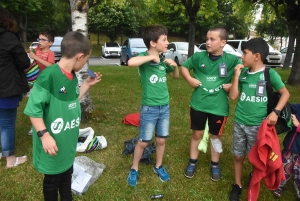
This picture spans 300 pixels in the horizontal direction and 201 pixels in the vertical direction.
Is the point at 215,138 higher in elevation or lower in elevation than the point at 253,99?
lower

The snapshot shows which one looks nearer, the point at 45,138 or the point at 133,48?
the point at 45,138

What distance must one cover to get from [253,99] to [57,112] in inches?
72.8

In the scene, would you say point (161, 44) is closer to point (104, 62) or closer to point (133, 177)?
point (133, 177)

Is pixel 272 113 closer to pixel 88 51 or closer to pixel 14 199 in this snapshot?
pixel 88 51

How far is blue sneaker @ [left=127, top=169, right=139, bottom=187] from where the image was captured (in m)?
3.16

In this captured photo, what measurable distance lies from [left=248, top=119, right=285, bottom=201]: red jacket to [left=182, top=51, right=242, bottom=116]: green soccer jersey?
61 centimetres

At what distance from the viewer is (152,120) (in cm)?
303

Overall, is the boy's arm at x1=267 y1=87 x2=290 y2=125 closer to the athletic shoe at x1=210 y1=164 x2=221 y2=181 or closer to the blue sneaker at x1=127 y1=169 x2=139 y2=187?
the athletic shoe at x1=210 y1=164 x2=221 y2=181

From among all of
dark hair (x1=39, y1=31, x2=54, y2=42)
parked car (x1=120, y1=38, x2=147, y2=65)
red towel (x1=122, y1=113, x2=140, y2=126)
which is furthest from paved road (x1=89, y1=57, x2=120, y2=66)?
dark hair (x1=39, y1=31, x2=54, y2=42)

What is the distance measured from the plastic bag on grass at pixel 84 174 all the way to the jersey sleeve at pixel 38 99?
50.6 inches

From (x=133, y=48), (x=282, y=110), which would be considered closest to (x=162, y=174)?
(x=282, y=110)

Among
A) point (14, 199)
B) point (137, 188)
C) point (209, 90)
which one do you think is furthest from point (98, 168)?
point (209, 90)

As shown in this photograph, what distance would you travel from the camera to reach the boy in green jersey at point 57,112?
197cm

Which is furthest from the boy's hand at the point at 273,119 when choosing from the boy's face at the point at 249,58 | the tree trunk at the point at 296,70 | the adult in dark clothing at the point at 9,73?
the tree trunk at the point at 296,70
